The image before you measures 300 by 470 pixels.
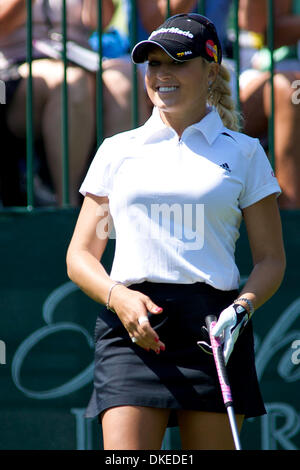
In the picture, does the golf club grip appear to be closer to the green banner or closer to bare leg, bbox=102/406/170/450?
bare leg, bbox=102/406/170/450

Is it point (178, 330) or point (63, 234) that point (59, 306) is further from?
point (178, 330)

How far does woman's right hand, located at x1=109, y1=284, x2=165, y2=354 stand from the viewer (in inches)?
94.0

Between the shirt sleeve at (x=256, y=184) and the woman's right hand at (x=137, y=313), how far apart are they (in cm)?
46

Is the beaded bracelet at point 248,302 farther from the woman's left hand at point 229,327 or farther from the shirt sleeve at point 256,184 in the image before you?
the shirt sleeve at point 256,184

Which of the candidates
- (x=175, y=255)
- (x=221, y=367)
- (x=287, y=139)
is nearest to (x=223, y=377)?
(x=221, y=367)

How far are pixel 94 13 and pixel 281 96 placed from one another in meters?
1.04

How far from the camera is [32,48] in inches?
165

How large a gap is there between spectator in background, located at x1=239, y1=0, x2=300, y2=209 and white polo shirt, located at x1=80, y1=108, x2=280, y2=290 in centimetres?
154

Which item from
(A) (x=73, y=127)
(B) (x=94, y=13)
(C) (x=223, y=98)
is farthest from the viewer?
(B) (x=94, y=13)

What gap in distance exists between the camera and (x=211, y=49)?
2.70m

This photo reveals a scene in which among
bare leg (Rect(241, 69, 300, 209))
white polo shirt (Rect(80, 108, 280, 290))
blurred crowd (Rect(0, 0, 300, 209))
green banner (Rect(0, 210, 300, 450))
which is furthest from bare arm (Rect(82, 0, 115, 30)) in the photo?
white polo shirt (Rect(80, 108, 280, 290))

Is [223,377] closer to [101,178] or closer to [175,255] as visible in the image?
[175,255]
